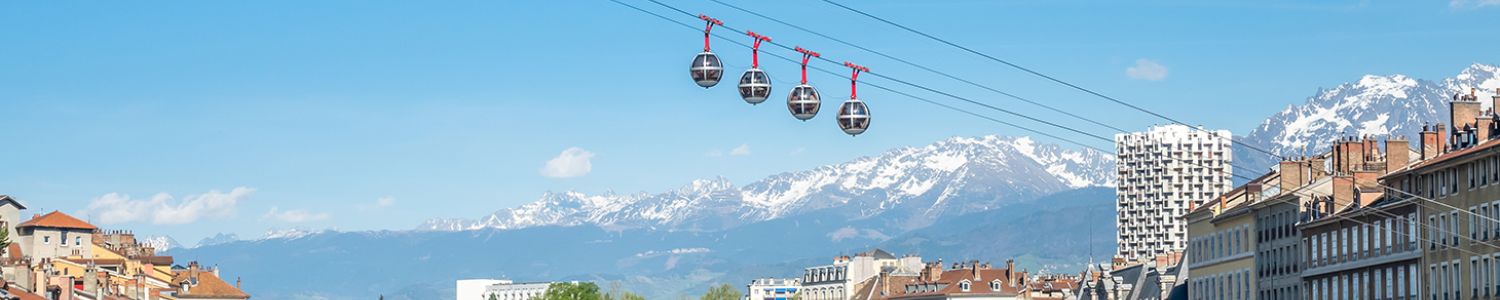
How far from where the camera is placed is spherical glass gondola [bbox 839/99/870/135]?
259 ft

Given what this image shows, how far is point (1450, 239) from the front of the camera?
360 ft

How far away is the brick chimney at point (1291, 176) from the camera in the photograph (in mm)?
141125

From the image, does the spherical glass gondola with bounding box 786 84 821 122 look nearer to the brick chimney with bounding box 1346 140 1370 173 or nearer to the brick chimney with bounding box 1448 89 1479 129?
the brick chimney with bounding box 1448 89 1479 129

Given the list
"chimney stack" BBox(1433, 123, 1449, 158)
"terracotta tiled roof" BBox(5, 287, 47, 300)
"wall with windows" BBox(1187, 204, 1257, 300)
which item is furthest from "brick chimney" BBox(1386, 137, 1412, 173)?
"terracotta tiled roof" BBox(5, 287, 47, 300)

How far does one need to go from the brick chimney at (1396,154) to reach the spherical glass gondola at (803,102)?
56.8m

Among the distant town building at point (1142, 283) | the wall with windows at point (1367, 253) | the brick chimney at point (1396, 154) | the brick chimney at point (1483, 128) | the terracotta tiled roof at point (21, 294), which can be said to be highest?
the brick chimney at point (1396, 154)

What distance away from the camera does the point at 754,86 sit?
76938 millimetres

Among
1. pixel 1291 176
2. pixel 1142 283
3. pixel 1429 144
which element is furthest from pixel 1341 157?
pixel 1142 283

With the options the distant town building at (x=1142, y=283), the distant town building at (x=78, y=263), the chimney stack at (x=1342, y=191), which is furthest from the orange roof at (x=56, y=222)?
the chimney stack at (x=1342, y=191)

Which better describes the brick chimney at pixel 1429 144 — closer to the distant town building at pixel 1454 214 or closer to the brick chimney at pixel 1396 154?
the distant town building at pixel 1454 214

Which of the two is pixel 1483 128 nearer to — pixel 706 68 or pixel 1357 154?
pixel 1357 154

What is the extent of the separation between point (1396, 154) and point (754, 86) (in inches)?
2381

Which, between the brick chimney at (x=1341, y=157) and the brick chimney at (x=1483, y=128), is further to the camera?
the brick chimney at (x=1341, y=157)

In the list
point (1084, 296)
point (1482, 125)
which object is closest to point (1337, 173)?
point (1482, 125)
